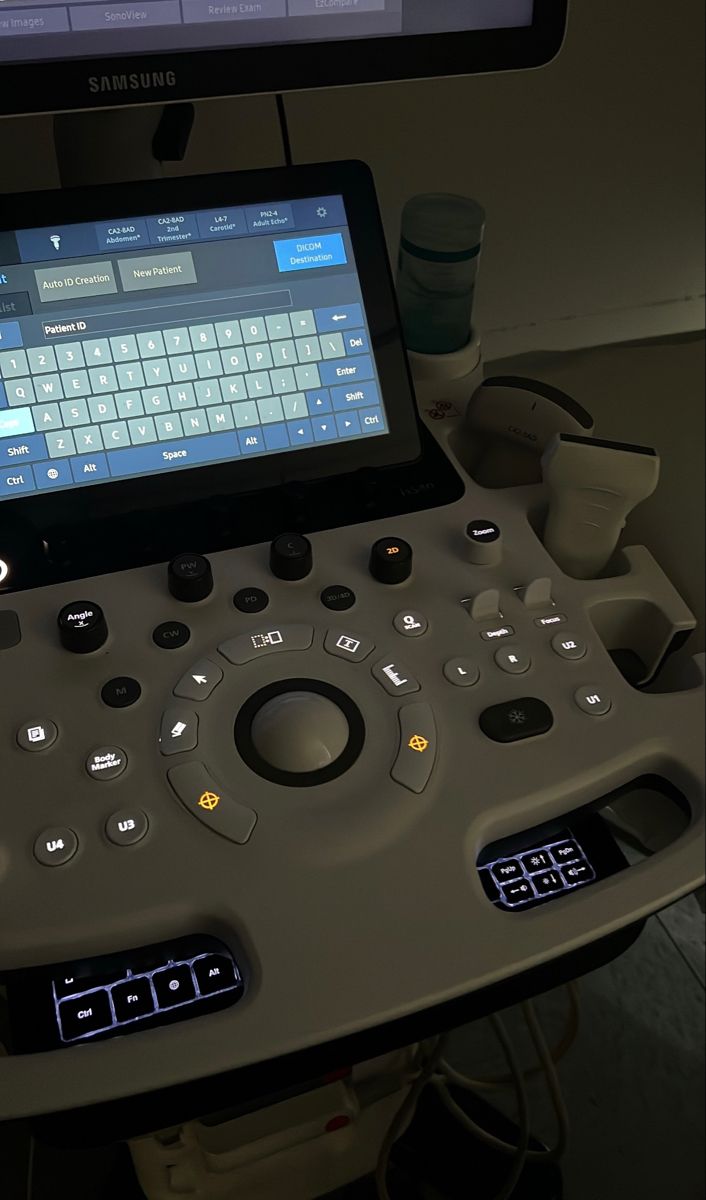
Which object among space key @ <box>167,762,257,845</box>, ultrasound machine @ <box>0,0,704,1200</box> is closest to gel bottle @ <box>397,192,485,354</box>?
ultrasound machine @ <box>0,0,704,1200</box>

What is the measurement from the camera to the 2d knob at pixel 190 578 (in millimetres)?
617

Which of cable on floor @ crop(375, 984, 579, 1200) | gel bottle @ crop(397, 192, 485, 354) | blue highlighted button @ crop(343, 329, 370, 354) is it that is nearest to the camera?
blue highlighted button @ crop(343, 329, 370, 354)

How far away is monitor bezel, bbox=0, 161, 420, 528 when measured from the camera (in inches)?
24.8

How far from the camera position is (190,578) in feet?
2.02

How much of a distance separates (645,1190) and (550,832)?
77 centimetres

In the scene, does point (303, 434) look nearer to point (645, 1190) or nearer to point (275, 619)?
point (275, 619)

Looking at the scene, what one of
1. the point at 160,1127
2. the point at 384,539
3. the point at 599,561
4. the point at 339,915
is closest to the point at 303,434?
the point at 384,539

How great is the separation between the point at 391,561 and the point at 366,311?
19cm

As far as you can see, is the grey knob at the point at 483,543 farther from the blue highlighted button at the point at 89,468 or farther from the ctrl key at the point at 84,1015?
the ctrl key at the point at 84,1015

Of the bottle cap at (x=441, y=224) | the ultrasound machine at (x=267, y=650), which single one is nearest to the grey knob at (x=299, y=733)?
the ultrasound machine at (x=267, y=650)

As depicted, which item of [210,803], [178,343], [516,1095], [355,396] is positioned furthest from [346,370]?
[516,1095]

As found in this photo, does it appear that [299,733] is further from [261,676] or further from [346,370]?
[346,370]

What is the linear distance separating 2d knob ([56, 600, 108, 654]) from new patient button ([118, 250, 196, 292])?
22cm

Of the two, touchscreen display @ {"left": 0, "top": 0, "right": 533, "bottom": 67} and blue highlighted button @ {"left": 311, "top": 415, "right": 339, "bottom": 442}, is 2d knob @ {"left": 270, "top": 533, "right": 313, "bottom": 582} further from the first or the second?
touchscreen display @ {"left": 0, "top": 0, "right": 533, "bottom": 67}
